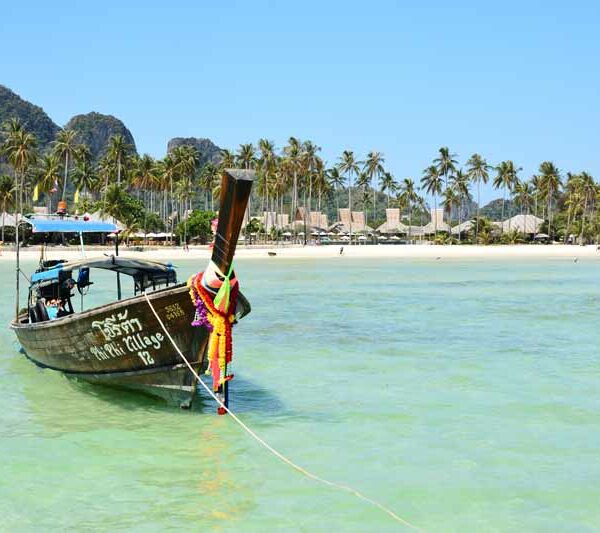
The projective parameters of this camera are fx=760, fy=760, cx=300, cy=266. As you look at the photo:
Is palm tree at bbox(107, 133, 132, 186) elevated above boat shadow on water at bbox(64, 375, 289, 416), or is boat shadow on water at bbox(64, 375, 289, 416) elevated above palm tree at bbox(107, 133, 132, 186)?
palm tree at bbox(107, 133, 132, 186)

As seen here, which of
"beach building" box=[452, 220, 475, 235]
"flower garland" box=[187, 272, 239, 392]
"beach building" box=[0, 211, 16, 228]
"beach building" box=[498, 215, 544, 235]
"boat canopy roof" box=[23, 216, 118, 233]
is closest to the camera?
"flower garland" box=[187, 272, 239, 392]

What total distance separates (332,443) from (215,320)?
7.47ft

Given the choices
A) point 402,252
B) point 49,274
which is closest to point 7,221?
point 402,252

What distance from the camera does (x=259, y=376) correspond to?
48.7 ft

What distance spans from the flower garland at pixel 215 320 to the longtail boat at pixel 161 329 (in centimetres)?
1

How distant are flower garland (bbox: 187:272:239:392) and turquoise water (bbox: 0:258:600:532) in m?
1.10

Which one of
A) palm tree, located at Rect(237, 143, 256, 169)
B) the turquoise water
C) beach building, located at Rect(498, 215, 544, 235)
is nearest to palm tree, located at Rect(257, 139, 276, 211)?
palm tree, located at Rect(237, 143, 256, 169)

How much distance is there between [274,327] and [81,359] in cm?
1126

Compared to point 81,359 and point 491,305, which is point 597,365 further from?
point 491,305

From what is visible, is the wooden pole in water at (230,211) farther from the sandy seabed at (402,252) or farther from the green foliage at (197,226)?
the green foliage at (197,226)

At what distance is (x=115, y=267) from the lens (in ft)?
42.0

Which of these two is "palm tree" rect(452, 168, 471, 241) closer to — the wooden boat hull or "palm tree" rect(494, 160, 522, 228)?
"palm tree" rect(494, 160, 522, 228)

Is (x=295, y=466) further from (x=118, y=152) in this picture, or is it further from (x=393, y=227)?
(x=393, y=227)

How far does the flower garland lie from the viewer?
9.61 meters
